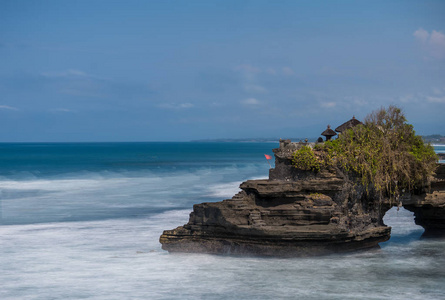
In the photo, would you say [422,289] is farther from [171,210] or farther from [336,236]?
[171,210]

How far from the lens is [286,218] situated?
17812 mm

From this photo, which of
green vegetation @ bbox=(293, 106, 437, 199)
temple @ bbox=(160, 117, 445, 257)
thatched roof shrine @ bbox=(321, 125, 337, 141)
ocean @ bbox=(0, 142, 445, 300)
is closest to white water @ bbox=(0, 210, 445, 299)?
ocean @ bbox=(0, 142, 445, 300)

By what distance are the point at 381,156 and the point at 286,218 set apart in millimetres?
4013

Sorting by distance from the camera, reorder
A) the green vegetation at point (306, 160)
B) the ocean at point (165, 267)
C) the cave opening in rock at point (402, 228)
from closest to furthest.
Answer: the ocean at point (165, 267), the green vegetation at point (306, 160), the cave opening in rock at point (402, 228)

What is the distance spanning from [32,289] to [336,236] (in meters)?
9.77

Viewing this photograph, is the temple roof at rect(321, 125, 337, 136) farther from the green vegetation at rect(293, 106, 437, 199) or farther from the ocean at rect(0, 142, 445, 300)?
the ocean at rect(0, 142, 445, 300)

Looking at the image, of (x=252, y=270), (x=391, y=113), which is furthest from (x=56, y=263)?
(x=391, y=113)

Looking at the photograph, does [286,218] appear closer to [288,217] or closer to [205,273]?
[288,217]

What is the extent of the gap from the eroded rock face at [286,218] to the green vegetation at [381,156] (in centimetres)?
50

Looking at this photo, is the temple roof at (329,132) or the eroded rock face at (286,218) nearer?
the eroded rock face at (286,218)

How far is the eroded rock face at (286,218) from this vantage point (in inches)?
693

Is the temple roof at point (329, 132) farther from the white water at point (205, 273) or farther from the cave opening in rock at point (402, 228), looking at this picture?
the white water at point (205, 273)

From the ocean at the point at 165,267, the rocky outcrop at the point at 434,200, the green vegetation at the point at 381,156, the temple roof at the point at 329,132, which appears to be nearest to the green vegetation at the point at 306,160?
the green vegetation at the point at 381,156

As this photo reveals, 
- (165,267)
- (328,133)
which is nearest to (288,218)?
(165,267)
